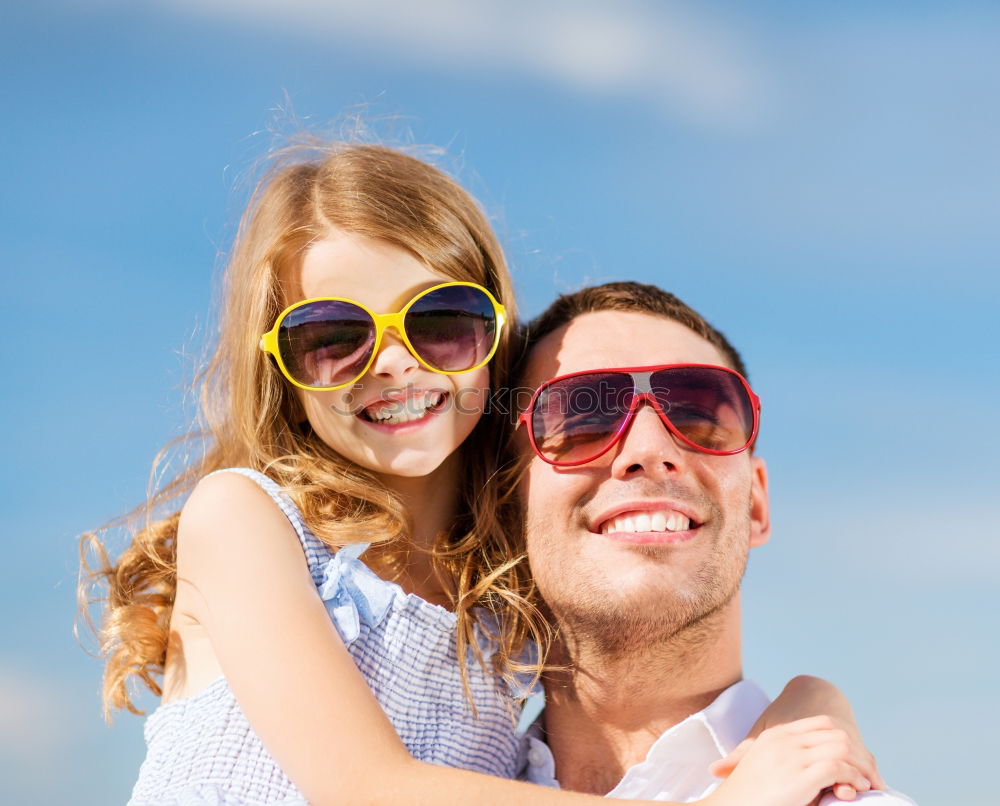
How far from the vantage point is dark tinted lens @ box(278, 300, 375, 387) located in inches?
147

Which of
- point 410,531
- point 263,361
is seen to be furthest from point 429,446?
point 263,361

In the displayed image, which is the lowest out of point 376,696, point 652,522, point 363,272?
point 376,696

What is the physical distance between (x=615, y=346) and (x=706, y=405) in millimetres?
430

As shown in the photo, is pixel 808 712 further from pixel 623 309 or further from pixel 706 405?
pixel 623 309

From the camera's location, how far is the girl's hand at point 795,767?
2941 mm

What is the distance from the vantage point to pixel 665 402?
3877 mm

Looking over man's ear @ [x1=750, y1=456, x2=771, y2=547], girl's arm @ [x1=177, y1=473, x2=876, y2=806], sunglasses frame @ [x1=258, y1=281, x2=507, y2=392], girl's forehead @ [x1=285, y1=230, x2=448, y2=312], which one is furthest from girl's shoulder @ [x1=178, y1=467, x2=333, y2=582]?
man's ear @ [x1=750, y1=456, x2=771, y2=547]

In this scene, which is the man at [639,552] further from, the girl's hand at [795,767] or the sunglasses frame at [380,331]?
the girl's hand at [795,767]

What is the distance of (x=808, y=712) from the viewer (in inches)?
137

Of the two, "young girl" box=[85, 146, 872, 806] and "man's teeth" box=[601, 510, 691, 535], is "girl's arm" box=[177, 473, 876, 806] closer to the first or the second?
"young girl" box=[85, 146, 872, 806]

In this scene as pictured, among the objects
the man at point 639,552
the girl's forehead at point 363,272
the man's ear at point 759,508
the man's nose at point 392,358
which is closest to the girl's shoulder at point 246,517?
the man's nose at point 392,358

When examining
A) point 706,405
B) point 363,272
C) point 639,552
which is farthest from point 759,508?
point 363,272

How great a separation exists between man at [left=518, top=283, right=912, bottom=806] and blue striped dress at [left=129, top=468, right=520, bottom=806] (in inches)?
15.7

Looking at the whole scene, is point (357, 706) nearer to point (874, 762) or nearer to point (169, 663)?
point (169, 663)
